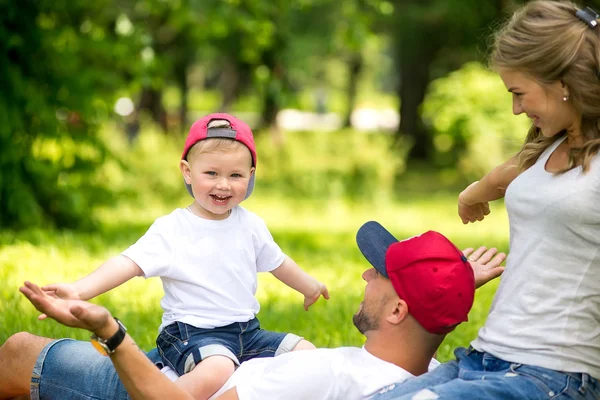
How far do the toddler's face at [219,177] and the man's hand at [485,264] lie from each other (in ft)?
3.18

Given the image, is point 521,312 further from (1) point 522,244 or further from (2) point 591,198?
(2) point 591,198

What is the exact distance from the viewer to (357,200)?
1380 centimetres

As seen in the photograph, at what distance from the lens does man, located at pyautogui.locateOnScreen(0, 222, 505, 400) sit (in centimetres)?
307

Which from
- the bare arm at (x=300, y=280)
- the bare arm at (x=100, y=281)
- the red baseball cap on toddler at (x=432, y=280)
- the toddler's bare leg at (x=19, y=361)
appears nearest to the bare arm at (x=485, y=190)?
the red baseball cap on toddler at (x=432, y=280)

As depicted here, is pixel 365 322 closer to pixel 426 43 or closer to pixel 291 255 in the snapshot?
pixel 291 255

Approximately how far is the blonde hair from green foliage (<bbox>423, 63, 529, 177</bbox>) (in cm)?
1108

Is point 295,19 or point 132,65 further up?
point 295,19

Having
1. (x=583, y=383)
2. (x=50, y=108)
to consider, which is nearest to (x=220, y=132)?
(x=583, y=383)

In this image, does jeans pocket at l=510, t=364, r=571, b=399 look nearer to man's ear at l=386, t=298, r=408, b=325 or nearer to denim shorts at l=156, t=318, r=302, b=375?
man's ear at l=386, t=298, r=408, b=325

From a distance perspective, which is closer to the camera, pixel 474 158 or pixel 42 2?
pixel 42 2

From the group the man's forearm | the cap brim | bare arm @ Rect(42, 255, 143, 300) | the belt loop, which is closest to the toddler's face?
bare arm @ Rect(42, 255, 143, 300)

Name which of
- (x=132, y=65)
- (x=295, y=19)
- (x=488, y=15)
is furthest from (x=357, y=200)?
(x=488, y=15)

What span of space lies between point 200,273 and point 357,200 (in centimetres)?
1016

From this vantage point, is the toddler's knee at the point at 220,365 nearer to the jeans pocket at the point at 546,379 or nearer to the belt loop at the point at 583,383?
the jeans pocket at the point at 546,379
